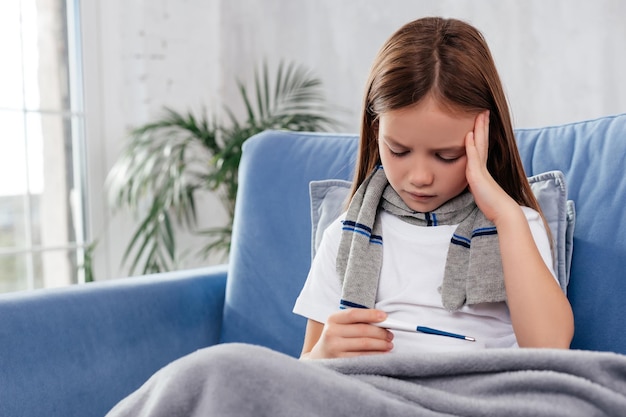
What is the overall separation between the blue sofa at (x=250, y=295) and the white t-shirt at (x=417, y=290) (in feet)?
0.39

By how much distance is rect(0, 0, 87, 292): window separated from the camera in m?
2.73

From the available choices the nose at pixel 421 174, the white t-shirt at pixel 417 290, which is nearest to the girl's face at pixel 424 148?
the nose at pixel 421 174

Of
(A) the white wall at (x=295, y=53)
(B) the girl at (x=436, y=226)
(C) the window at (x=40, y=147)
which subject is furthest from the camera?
(C) the window at (x=40, y=147)

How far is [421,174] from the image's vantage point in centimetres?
125

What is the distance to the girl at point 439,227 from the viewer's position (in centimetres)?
122

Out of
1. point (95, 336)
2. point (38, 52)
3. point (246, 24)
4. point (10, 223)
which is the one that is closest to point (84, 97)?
point (38, 52)

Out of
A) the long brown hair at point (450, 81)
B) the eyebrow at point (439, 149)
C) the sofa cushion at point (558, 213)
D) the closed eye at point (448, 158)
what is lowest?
the sofa cushion at point (558, 213)

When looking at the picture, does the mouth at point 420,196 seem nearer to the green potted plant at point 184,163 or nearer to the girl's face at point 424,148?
the girl's face at point 424,148

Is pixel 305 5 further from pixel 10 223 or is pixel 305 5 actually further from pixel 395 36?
pixel 395 36

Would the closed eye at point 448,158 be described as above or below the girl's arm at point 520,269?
above

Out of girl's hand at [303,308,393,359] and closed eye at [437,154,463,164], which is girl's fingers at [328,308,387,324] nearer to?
girl's hand at [303,308,393,359]

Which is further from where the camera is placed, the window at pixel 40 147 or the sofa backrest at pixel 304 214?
the window at pixel 40 147

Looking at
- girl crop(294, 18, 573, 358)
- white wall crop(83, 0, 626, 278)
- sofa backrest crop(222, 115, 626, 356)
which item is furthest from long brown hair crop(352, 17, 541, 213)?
white wall crop(83, 0, 626, 278)

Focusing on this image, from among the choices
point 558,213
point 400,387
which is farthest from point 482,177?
point 400,387
